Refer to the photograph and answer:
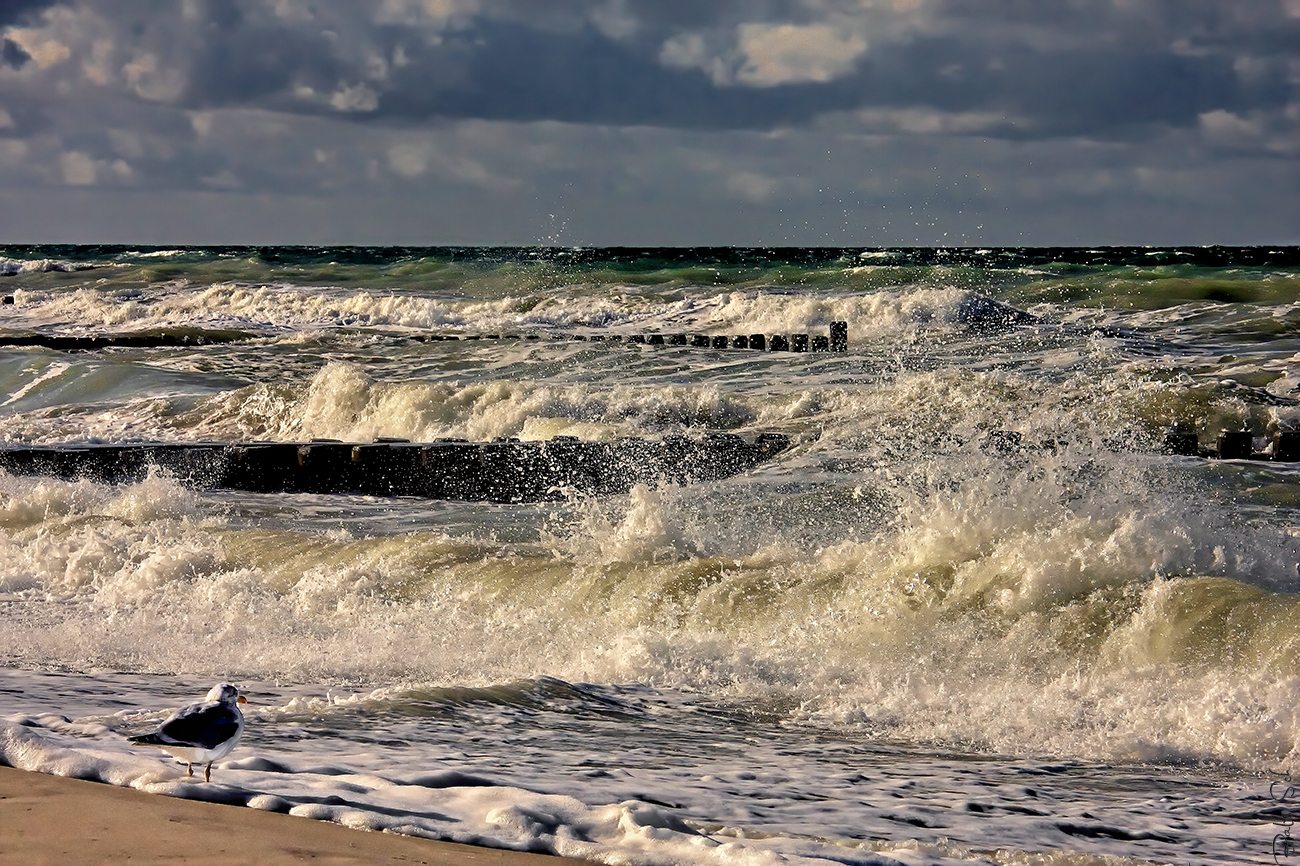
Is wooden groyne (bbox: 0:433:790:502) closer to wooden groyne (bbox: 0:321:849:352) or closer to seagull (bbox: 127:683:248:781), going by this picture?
seagull (bbox: 127:683:248:781)

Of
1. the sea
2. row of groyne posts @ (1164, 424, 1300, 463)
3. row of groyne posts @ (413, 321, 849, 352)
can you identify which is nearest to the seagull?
the sea

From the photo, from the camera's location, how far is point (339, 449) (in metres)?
14.2

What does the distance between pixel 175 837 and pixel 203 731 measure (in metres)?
0.47

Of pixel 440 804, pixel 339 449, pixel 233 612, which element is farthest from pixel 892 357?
pixel 440 804

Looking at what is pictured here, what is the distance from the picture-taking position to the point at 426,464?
1372cm

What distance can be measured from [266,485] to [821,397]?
6.66 m

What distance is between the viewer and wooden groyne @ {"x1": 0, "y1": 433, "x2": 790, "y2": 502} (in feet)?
43.1

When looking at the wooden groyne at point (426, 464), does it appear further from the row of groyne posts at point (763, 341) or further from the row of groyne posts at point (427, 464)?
the row of groyne posts at point (763, 341)

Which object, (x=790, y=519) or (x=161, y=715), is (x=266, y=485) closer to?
(x=790, y=519)

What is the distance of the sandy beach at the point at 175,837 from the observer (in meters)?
3.83

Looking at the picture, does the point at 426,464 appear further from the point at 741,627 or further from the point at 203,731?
the point at 203,731

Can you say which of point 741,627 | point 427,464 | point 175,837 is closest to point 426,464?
point 427,464

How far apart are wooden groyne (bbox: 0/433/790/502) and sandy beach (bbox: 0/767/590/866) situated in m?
8.45

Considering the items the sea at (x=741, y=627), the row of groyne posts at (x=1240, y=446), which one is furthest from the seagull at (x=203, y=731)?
the row of groyne posts at (x=1240, y=446)
